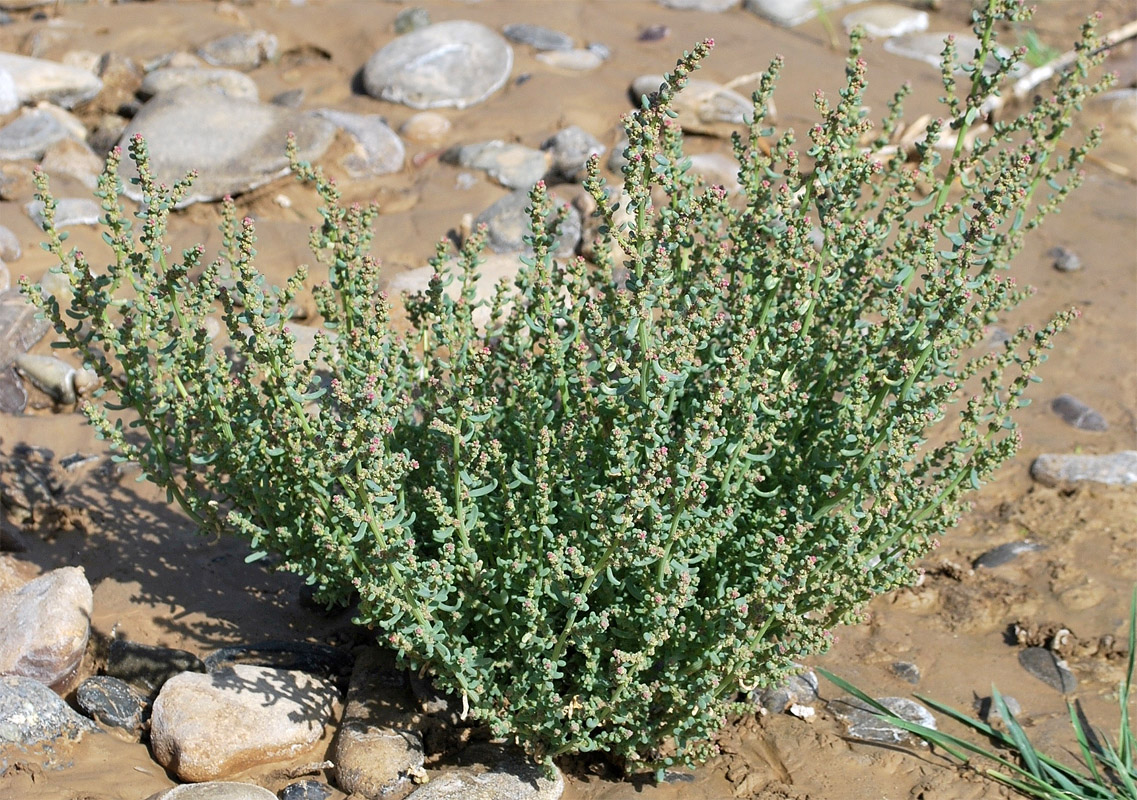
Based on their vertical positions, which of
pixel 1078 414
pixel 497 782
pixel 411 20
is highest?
pixel 411 20

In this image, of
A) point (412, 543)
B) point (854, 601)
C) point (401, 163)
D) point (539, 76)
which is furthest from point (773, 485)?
point (539, 76)

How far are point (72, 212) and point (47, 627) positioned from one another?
123 inches

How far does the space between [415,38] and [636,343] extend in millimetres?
5707

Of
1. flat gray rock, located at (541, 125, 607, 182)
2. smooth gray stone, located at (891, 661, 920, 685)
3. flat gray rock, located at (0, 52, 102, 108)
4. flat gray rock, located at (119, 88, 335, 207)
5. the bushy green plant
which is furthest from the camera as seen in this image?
flat gray rock, located at (0, 52, 102, 108)

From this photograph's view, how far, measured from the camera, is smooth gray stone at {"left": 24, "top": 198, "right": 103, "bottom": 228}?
234 inches

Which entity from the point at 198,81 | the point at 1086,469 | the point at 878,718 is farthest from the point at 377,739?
the point at 198,81

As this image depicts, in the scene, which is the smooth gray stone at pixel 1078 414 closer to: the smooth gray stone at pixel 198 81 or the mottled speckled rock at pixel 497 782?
the mottled speckled rock at pixel 497 782

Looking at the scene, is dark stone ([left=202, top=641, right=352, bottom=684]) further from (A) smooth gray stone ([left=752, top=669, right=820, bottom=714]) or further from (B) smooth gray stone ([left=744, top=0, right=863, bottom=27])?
(B) smooth gray stone ([left=744, top=0, right=863, bottom=27])

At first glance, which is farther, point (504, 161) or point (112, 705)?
point (504, 161)

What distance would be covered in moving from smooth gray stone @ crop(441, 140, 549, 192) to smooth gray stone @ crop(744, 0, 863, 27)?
3.46 meters

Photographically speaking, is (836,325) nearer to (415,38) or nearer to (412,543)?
(412,543)

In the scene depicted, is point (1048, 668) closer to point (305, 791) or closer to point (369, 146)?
point (305, 791)

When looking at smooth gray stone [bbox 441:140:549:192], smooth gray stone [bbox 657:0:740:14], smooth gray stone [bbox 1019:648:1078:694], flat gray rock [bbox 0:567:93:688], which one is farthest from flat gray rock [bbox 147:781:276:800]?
smooth gray stone [bbox 657:0:740:14]

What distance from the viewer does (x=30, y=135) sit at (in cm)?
671
